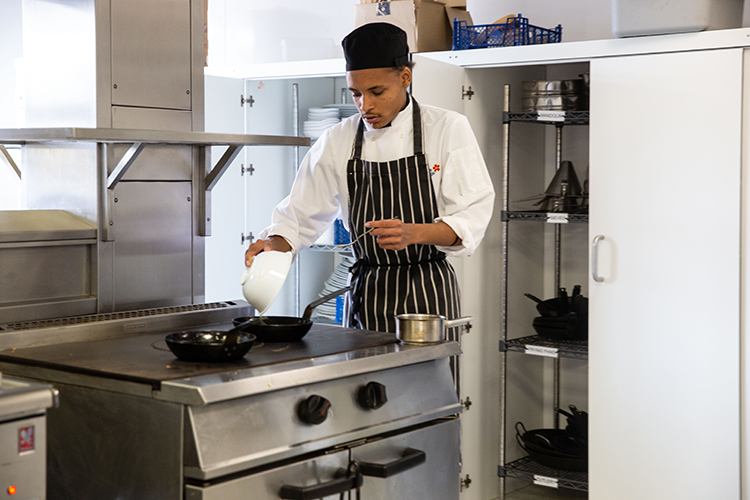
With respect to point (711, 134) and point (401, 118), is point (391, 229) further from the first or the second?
point (711, 134)

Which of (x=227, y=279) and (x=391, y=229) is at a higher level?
(x=391, y=229)

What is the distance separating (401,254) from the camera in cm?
257

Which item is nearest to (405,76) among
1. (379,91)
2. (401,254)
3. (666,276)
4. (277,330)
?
(379,91)

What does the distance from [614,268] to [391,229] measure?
1.38 metres

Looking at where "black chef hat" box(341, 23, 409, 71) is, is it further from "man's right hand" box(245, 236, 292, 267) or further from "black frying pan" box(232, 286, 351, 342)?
"black frying pan" box(232, 286, 351, 342)

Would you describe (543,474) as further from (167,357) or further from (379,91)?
(167,357)

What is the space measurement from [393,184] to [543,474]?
5.31 ft

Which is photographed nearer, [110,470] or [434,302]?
[110,470]

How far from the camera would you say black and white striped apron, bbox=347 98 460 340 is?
256cm

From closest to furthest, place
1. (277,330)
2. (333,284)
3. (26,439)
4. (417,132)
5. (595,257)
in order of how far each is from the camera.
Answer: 1. (26,439)
2. (277,330)
3. (417,132)
4. (595,257)
5. (333,284)

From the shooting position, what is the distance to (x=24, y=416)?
1.45m

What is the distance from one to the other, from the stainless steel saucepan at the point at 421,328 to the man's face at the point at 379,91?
2.38 feet

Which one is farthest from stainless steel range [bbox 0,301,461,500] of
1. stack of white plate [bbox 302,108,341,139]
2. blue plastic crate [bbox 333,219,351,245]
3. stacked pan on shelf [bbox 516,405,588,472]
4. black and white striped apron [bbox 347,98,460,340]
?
stack of white plate [bbox 302,108,341,139]

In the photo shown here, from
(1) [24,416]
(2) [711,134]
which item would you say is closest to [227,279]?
(2) [711,134]
